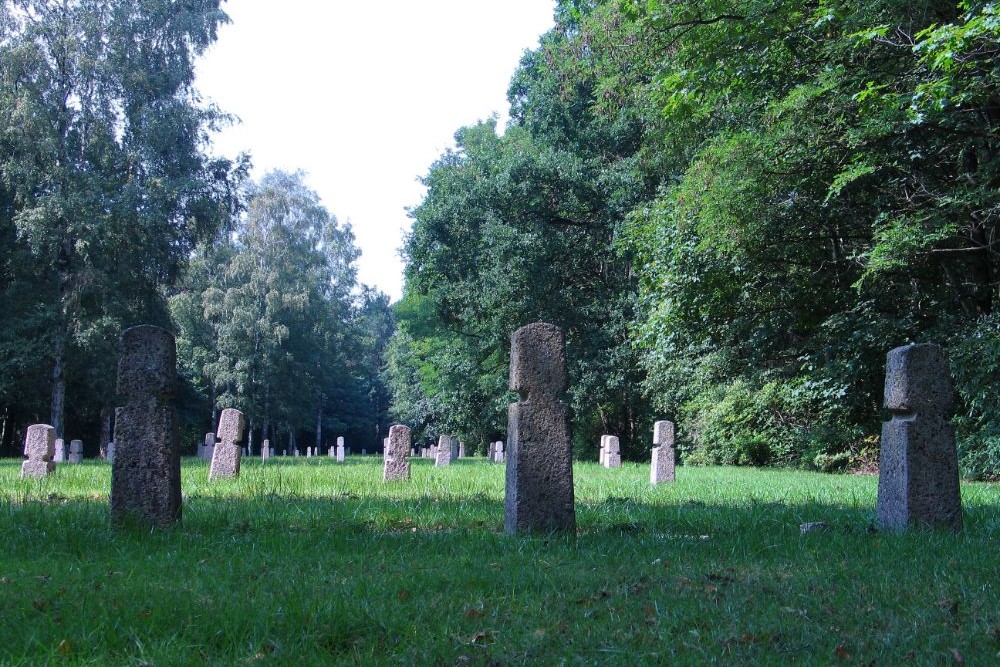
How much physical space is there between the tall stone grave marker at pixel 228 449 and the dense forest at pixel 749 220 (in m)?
Answer: 9.86

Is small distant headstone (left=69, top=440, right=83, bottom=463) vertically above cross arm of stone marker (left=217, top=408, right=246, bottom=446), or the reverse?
cross arm of stone marker (left=217, top=408, right=246, bottom=446)

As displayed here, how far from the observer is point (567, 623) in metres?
4.34

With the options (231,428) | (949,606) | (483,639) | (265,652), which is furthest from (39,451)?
(949,606)

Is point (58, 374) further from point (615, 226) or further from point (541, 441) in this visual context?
point (541, 441)

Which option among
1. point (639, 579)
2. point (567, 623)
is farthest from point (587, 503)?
point (567, 623)

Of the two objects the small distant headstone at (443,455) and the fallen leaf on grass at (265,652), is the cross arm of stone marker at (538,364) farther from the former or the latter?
the small distant headstone at (443,455)

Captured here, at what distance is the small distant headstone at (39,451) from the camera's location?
15.2 m

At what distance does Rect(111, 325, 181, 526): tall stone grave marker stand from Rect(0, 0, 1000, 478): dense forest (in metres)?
10.1

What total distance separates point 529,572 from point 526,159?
26.3m

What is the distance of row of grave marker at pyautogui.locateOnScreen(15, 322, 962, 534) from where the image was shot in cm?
712

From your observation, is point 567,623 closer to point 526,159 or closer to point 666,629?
point 666,629

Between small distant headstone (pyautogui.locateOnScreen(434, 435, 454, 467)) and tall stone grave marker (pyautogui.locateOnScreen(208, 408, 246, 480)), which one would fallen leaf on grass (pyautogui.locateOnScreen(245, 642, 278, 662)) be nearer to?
tall stone grave marker (pyautogui.locateOnScreen(208, 408, 246, 480))

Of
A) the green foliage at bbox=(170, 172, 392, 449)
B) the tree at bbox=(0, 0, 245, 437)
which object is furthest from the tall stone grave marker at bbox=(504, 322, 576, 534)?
the green foliage at bbox=(170, 172, 392, 449)

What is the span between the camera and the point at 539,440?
7.36 metres
